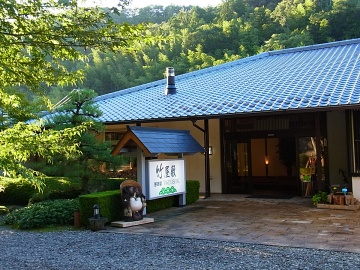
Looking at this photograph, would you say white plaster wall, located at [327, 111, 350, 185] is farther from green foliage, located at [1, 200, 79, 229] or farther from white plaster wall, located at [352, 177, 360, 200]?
green foliage, located at [1, 200, 79, 229]

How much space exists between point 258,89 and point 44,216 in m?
6.72

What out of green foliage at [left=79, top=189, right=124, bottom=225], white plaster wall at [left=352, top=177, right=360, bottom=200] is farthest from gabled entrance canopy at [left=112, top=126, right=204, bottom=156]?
white plaster wall at [left=352, top=177, right=360, bottom=200]

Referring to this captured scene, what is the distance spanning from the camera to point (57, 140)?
4.05m

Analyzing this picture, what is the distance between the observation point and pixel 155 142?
336 inches

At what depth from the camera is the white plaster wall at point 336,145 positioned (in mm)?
11469

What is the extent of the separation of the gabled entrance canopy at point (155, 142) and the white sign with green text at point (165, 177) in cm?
31

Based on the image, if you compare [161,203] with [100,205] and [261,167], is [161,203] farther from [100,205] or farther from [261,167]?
[261,167]

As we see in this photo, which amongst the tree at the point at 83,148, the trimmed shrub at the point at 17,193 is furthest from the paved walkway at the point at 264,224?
the trimmed shrub at the point at 17,193

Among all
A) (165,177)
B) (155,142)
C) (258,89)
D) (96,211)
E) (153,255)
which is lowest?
(153,255)

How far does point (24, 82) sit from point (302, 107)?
266 inches

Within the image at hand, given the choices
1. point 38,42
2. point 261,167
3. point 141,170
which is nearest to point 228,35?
Answer: point 261,167

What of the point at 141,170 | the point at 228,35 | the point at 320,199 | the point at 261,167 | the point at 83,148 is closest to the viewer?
the point at 141,170

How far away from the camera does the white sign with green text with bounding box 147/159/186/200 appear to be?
8594 millimetres

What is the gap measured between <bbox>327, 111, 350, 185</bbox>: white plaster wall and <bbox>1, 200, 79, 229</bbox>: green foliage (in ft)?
23.9
